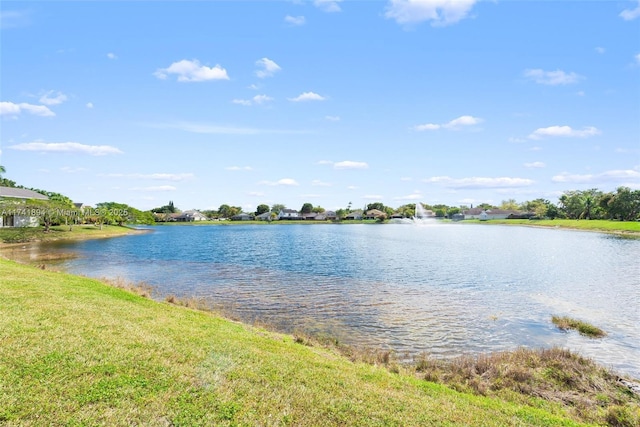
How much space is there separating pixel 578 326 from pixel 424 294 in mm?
8517

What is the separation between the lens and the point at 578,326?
16.0 m

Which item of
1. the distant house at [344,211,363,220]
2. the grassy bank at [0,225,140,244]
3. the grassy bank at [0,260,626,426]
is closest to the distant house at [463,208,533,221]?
the distant house at [344,211,363,220]

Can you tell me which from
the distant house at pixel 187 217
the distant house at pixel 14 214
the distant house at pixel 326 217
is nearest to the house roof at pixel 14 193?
the distant house at pixel 14 214

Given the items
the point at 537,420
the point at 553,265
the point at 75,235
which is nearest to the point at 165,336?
the point at 537,420

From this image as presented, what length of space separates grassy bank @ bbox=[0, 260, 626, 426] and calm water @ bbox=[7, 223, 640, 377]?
570 centimetres

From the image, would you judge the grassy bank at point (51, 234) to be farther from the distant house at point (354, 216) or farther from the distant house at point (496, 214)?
the distant house at point (496, 214)

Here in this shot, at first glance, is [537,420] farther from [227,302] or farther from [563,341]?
[227,302]

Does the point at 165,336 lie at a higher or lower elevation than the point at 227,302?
higher

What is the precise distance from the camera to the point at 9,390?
6133 millimetres

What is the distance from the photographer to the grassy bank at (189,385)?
6.05 m

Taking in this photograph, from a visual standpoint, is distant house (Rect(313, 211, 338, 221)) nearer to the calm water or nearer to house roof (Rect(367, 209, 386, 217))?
house roof (Rect(367, 209, 386, 217))

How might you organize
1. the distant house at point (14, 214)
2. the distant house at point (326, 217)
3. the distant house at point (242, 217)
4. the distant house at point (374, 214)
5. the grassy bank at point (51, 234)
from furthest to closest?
the distant house at point (242, 217), the distant house at point (326, 217), the distant house at point (374, 214), the distant house at point (14, 214), the grassy bank at point (51, 234)

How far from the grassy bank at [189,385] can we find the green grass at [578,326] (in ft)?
29.3

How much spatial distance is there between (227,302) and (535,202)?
196m
